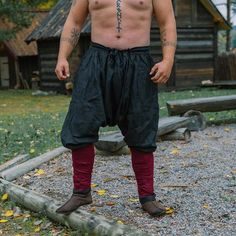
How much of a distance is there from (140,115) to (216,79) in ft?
63.1

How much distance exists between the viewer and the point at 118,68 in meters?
3.69

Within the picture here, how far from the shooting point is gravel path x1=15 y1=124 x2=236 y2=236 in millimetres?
3777

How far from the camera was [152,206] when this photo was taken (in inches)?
154

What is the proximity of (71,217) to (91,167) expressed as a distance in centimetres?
39

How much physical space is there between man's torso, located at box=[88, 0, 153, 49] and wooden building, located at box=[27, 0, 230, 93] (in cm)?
1596

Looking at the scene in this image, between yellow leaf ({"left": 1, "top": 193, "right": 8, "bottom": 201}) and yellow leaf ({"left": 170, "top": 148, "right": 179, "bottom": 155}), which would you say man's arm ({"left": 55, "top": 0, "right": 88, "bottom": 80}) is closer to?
yellow leaf ({"left": 1, "top": 193, "right": 8, "bottom": 201})

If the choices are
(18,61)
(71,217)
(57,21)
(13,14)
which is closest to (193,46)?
(57,21)

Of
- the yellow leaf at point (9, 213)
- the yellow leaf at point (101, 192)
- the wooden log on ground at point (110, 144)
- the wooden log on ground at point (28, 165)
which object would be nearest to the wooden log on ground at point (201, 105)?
the wooden log on ground at point (110, 144)

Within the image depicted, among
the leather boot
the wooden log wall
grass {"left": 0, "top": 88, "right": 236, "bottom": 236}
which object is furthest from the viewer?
the wooden log wall

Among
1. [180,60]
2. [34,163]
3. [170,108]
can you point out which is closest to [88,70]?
[34,163]

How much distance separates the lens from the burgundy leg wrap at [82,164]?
12.5ft

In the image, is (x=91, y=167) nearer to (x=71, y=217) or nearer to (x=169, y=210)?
(x=71, y=217)

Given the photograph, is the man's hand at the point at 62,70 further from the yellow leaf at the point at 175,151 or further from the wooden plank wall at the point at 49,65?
the wooden plank wall at the point at 49,65

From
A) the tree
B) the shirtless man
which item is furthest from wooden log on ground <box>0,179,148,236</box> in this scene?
the tree
